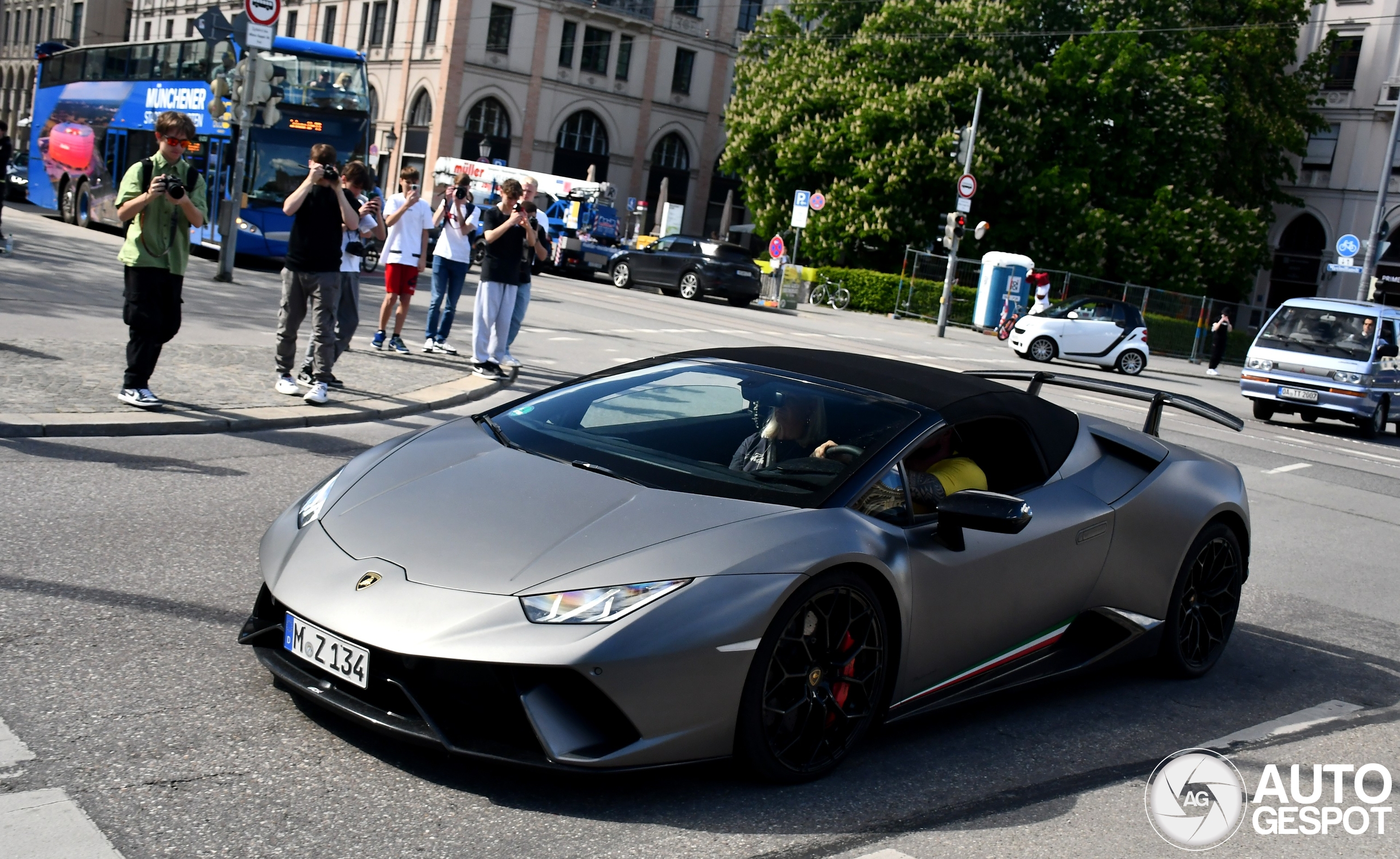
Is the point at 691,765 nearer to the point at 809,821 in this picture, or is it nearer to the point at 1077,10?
the point at 809,821

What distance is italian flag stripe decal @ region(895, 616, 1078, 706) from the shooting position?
168 inches

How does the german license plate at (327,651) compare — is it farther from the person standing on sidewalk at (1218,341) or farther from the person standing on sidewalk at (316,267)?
the person standing on sidewalk at (1218,341)

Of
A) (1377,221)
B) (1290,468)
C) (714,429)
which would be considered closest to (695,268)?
(1377,221)

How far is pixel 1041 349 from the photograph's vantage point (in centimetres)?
2850

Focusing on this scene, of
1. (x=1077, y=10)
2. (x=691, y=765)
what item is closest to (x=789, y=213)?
(x=1077, y=10)

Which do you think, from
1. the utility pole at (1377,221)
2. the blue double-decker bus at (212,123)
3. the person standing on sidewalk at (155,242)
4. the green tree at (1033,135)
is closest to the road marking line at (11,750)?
the person standing on sidewalk at (155,242)

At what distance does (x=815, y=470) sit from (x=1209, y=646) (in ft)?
8.00

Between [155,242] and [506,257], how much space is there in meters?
4.57

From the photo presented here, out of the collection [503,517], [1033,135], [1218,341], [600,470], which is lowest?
[503,517]

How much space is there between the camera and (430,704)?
3.36m

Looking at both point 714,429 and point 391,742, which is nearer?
point 391,742

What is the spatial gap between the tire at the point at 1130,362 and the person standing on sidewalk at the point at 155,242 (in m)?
23.5

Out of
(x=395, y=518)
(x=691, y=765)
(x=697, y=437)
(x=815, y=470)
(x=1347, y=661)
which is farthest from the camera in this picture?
(x=1347, y=661)

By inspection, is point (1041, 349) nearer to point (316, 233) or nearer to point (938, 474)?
point (316, 233)
